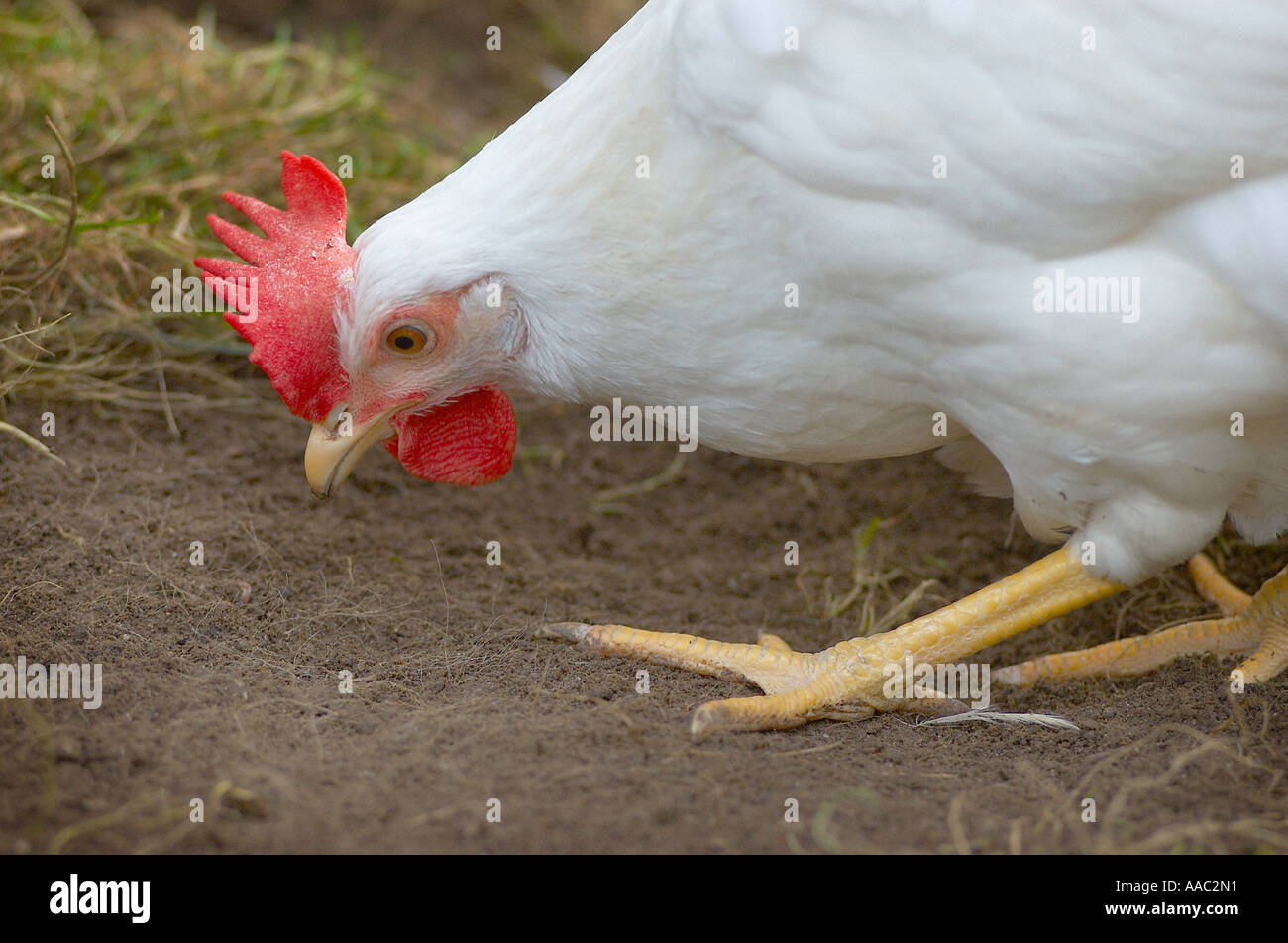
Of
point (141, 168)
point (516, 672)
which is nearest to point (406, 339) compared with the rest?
point (516, 672)

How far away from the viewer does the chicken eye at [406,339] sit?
2486 millimetres

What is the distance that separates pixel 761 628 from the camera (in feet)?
9.80

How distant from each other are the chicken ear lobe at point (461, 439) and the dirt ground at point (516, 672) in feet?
1.15

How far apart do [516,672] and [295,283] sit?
972mm

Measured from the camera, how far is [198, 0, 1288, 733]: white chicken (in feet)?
6.48

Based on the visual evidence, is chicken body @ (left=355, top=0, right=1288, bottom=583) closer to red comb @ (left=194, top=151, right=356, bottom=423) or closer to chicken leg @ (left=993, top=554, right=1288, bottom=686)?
red comb @ (left=194, top=151, right=356, bottom=423)

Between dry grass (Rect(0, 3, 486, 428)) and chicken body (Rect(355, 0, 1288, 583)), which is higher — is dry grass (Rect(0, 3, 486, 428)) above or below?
above

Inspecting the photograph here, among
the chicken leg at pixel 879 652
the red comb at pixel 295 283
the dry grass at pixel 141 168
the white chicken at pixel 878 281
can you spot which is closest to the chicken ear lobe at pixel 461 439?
the white chicken at pixel 878 281

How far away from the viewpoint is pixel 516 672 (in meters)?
2.53

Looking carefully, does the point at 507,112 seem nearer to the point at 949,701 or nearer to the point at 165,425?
the point at 165,425

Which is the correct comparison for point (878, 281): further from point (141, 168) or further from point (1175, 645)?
point (141, 168)

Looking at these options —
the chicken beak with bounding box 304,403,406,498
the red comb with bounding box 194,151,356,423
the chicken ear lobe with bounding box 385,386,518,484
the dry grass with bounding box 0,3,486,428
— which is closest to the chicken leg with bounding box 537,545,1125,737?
the chicken ear lobe with bounding box 385,386,518,484
